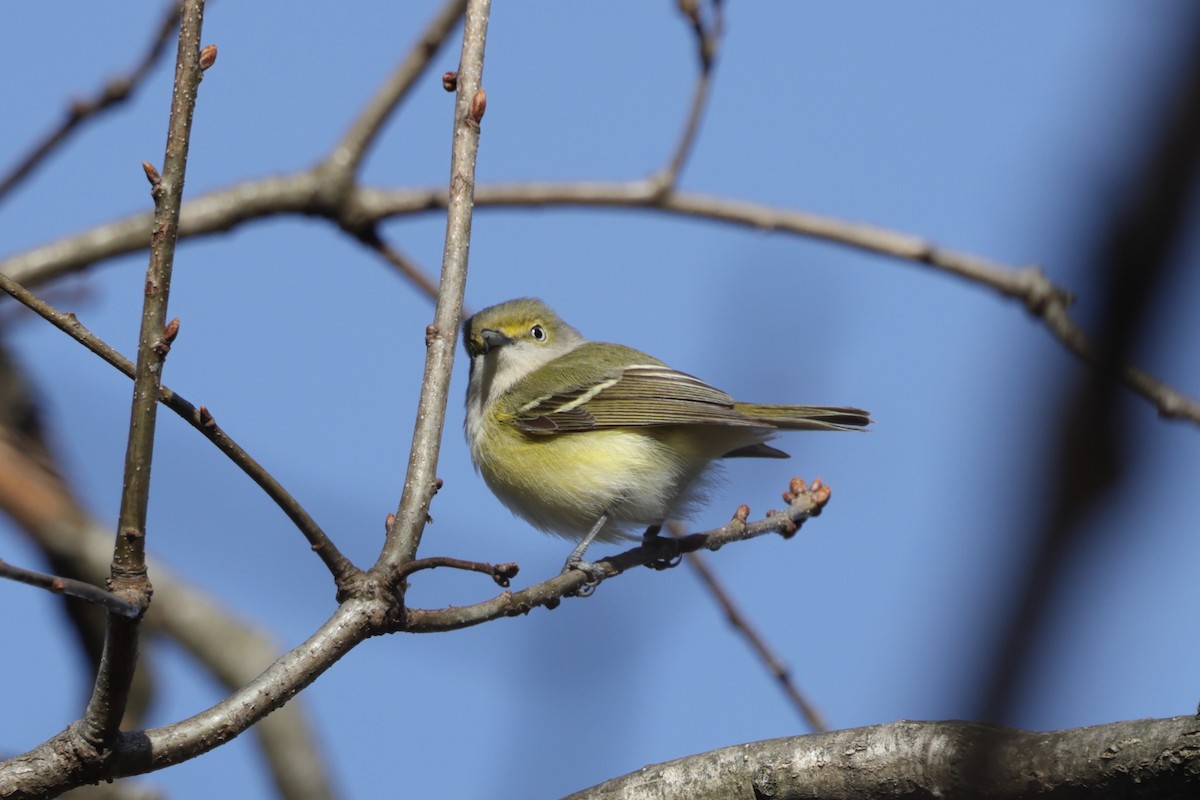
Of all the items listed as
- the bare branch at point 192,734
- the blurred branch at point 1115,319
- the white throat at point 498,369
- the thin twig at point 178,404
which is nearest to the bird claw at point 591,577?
the bare branch at point 192,734

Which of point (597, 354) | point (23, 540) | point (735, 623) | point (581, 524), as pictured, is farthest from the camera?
point (597, 354)

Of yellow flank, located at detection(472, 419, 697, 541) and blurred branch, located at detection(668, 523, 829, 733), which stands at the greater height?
yellow flank, located at detection(472, 419, 697, 541)

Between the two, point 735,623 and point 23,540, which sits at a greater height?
point 23,540

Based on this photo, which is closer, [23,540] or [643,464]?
[23,540]

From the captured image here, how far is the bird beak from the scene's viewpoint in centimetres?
620

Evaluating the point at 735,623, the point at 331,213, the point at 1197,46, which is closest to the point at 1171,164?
the point at 1197,46

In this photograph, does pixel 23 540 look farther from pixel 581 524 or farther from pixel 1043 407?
pixel 1043 407

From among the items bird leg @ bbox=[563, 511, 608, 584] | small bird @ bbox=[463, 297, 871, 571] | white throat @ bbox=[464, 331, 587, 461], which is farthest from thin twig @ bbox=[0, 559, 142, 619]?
white throat @ bbox=[464, 331, 587, 461]

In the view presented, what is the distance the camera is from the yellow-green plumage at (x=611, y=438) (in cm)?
511

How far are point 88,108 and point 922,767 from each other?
12.9 ft

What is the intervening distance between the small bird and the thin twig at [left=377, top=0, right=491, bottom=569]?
5.86 ft

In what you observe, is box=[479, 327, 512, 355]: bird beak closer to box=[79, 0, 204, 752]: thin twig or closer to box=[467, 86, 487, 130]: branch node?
box=[467, 86, 487, 130]: branch node

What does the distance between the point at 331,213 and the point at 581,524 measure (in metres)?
1.82

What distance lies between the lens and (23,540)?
4.50 m
